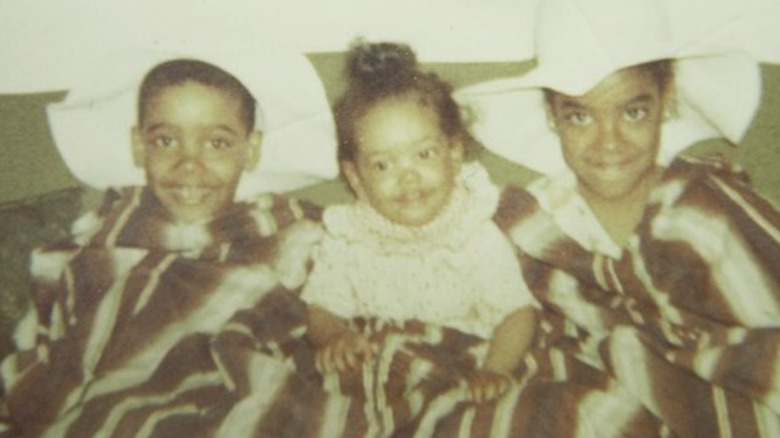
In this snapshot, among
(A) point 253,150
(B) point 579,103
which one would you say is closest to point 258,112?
(A) point 253,150

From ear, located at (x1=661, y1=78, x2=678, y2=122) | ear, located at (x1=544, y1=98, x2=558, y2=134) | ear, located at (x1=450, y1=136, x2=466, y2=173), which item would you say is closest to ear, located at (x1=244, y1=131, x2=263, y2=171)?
ear, located at (x1=450, y1=136, x2=466, y2=173)

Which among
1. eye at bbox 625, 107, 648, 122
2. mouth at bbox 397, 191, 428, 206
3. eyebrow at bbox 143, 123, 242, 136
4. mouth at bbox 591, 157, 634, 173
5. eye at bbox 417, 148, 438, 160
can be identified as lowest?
mouth at bbox 397, 191, 428, 206

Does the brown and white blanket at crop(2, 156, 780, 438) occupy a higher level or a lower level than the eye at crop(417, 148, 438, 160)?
lower

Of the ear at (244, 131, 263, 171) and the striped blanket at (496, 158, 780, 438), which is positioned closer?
the striped blanket at (496, 158, 780, 438)

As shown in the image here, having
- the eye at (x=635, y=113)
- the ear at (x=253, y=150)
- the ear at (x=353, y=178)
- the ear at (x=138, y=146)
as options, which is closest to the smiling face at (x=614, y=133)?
the eye at (x=635, y=113)

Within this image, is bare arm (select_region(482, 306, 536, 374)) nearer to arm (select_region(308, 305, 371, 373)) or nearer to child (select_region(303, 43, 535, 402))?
child (select_region(303, 43, 535, 402))

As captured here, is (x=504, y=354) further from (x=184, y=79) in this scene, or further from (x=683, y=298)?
(x=184, y=79)

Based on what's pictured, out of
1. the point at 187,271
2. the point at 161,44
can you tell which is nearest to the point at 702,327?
the point at 187,271
